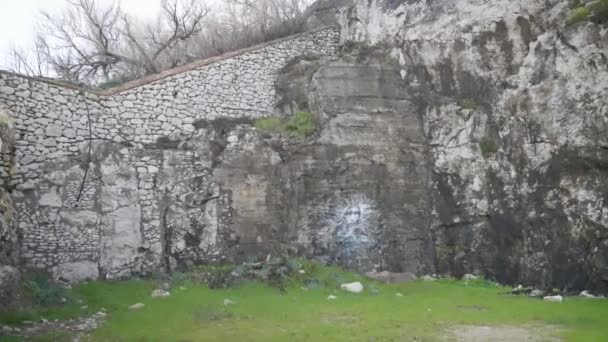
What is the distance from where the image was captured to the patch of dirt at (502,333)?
888 cm

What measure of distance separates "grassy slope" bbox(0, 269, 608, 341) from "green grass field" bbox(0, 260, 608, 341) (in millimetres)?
17

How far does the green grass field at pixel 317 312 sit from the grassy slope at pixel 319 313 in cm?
2

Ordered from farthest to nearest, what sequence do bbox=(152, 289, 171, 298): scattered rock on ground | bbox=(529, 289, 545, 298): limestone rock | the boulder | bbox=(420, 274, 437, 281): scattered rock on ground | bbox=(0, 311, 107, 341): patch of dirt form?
bbox=(420, 274, 437, 281): scattered rock on ground < the boulder < bbox=(529, 289, 545, 298): limestone rock < bbox=(152, 289, 171, 298): scattered rock on ground < bbox=(0, 311, 107, 341): patch of dirt

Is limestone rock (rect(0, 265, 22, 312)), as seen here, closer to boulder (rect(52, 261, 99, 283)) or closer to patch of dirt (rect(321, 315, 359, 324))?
boulder (rect(52, 261, 99, 283))

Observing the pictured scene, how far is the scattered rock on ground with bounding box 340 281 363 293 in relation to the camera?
13.4m

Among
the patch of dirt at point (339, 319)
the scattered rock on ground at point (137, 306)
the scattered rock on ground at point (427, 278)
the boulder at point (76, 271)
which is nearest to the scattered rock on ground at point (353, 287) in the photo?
the scattered rock on ground at point (427, 278)

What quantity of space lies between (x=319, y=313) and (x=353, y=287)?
2584mm

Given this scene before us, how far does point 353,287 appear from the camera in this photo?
13.5 metres

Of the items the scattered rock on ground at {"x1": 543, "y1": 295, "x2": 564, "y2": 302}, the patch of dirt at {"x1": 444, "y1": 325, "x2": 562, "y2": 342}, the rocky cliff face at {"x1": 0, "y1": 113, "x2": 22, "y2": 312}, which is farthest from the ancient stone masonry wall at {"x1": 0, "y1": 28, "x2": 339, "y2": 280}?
the scattered rock on ground at {"x1": 543, "y1": 295, "x2": 564, "y2": 302}

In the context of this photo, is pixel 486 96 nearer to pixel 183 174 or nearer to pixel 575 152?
pixel 575 152

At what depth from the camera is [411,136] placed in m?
16.8

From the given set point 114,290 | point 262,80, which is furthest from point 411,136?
point 114,290

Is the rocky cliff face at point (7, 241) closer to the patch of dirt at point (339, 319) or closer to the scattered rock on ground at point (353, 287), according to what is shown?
the patch of dirt at point (339, 319)

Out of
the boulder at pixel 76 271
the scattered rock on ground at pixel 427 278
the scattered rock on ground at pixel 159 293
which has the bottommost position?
the scattered rock on ground at pixel 427 278
